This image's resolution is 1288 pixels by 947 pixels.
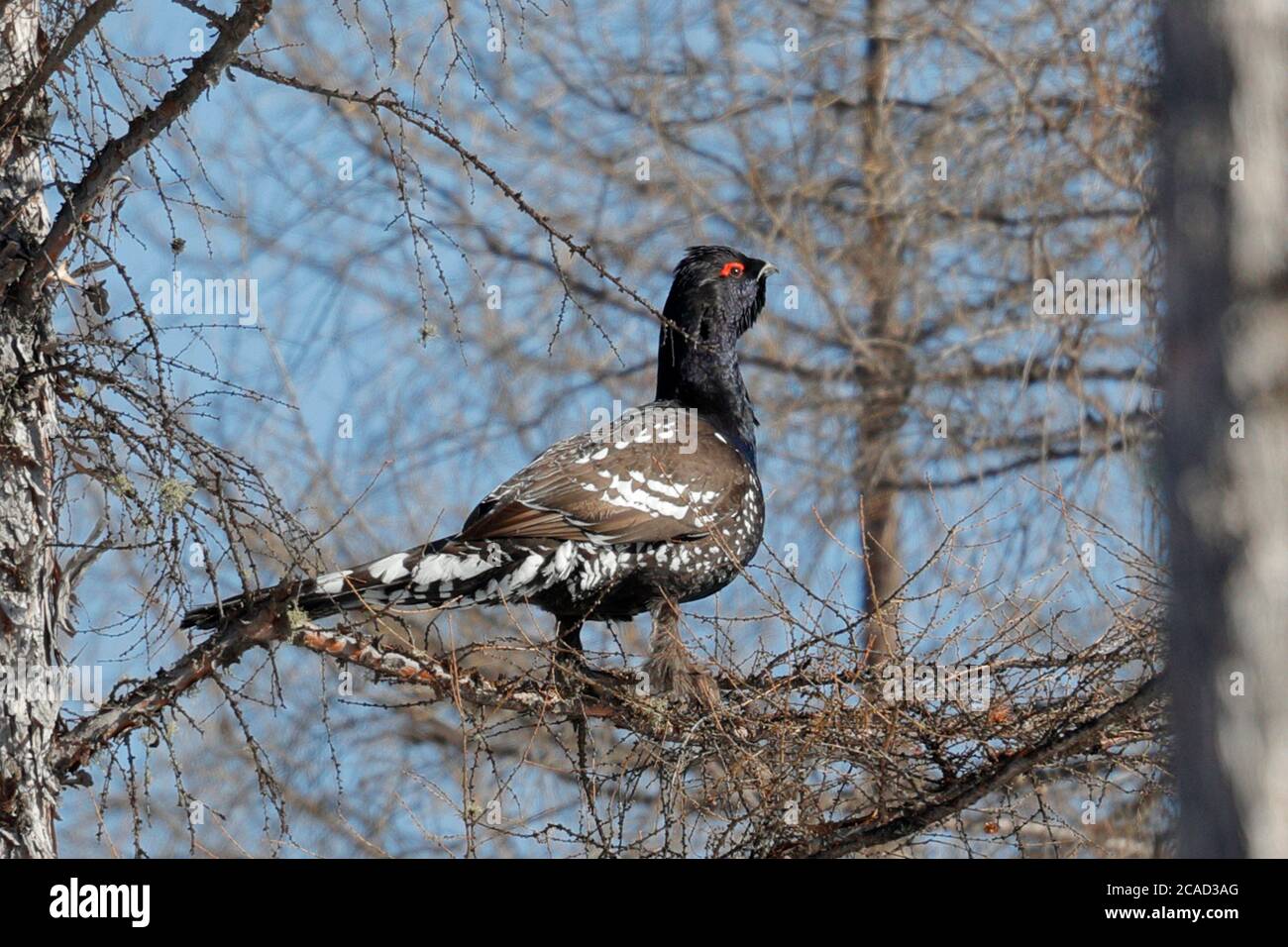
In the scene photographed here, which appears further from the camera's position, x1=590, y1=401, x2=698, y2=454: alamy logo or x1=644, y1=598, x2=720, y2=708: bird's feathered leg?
x1=590, y1=401, x2=698, y2=454: alamy logo

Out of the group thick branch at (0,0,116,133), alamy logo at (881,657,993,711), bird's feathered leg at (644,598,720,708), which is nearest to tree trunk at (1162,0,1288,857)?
thick branch at (0,0,116,133)

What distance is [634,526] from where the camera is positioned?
263 inches

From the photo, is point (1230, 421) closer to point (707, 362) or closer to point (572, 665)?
point (572, 665)

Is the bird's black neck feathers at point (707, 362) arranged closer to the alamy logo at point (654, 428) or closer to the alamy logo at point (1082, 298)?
the alamy logo at point (654, 428)

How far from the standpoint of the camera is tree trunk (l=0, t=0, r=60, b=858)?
4.46m

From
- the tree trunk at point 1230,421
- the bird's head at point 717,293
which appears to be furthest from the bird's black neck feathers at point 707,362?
the tree trunk at point 1230,421

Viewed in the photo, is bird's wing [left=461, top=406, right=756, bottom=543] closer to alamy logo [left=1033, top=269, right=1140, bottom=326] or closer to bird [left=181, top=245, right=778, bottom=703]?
bird [left=181, top=245, right=778, bottom=703]

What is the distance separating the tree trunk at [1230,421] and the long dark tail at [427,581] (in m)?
2.73

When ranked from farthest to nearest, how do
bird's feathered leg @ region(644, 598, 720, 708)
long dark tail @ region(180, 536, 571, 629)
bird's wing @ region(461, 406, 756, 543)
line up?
bird's wing @ region(461, 406, 756, 543)
bird's feathered leg @ region(644, 598, 720, 708)
long dark tail @ region(180, 536, 571, 629)

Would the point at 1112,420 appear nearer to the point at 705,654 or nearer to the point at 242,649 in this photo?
the point at 705,654

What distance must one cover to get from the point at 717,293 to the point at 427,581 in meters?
2.58

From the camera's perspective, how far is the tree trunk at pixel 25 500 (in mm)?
4461

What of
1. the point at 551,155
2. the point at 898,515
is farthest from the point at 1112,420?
the point at 551,155
